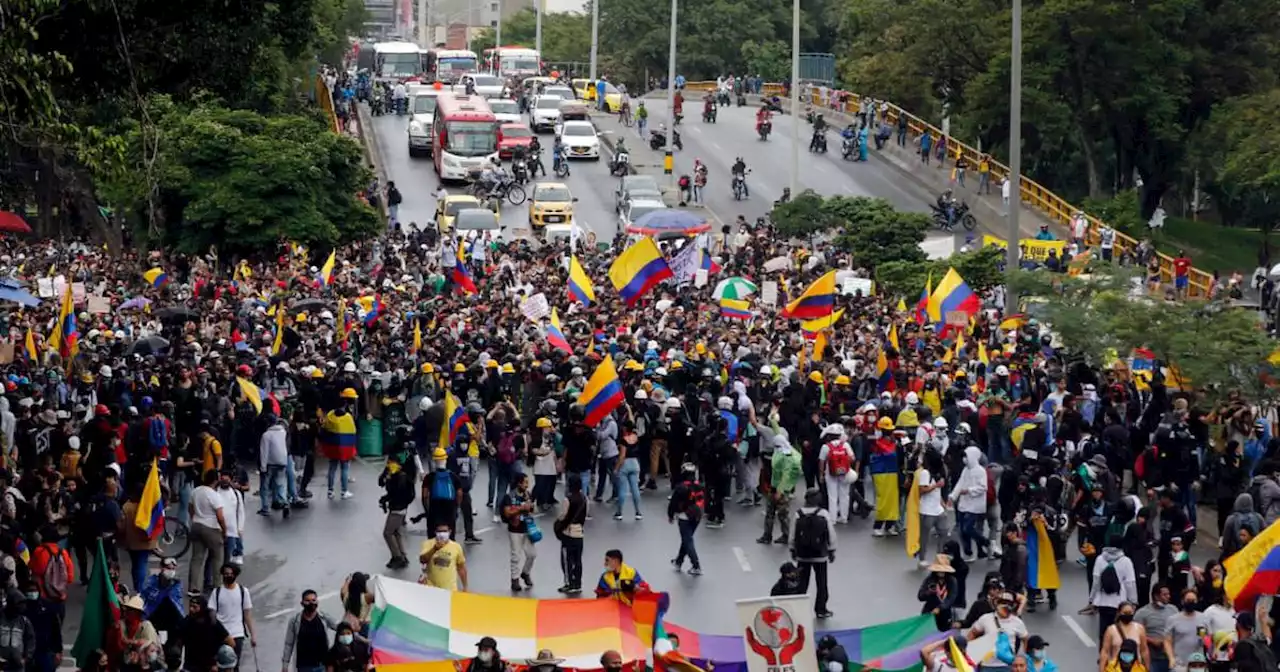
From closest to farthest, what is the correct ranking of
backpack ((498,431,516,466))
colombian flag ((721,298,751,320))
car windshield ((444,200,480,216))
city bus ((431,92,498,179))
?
1. backpack ((498,431,516,466))
2. colombian flag ((721,298,751,320))
3. car windshield ((444,200,480,216))
4. city bus ((431,92,498,179))

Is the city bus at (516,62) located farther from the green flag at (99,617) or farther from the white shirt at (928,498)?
the green flag at (99,617)

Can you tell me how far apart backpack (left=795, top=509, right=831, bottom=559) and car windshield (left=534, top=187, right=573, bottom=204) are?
116 feet

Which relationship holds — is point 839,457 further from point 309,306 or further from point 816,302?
point 309,306

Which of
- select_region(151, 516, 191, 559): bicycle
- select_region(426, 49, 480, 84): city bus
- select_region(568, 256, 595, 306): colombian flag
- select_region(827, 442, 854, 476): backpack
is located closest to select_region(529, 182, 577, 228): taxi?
select_region(568, 256, 595, 306): colombian flag

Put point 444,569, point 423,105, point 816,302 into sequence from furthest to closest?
point 423,105, point 816,302, point 444,569

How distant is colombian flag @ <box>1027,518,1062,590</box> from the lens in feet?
66.2

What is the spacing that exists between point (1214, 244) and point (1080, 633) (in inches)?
1836

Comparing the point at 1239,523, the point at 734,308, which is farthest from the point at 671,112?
the point at 1239,523

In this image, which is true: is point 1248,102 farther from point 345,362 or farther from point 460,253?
point 345,362

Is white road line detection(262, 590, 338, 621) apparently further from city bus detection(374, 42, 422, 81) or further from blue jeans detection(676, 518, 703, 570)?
city bus detection(374, 42, 422, 81)

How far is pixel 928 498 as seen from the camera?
22.0m

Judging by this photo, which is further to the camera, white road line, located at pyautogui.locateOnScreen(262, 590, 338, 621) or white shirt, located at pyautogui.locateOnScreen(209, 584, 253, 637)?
white road line, located at pyautogui.locateOnScreen(262, 590, 338, 621)

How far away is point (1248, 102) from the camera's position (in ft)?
190

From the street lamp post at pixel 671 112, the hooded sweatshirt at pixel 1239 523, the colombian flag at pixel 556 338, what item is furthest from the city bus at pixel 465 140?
the hooded sweatshirt at pixel 1239 523
